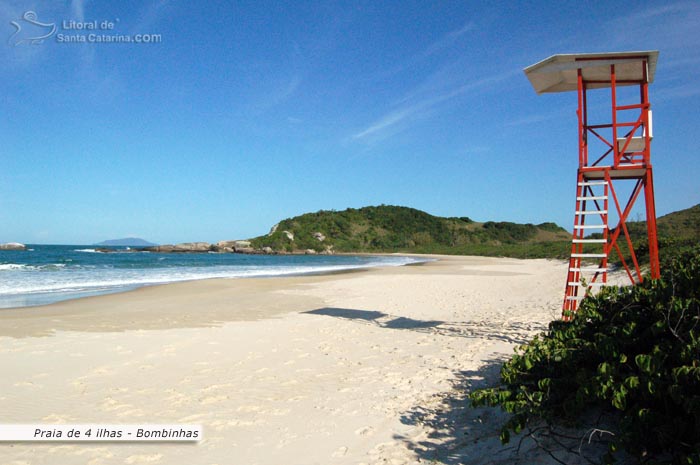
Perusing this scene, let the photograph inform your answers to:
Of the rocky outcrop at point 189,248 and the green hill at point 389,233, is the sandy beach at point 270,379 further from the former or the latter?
the rocky outcrop at point 189,248

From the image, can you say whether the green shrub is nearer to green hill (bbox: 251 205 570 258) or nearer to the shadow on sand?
the shadow on sand

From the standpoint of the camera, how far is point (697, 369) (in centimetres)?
234

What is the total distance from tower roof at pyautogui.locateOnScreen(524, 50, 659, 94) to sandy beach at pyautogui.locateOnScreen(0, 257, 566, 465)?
4.37 meters

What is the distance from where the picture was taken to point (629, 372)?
9.33 ft

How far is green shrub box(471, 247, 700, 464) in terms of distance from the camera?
2.40 meters

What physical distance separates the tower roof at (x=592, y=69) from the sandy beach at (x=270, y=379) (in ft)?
14.3

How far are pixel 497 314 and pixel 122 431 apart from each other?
333 inches

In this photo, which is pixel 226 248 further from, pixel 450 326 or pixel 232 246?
pixel 450 326

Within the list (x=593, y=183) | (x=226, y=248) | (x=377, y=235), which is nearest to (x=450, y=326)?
(x=593, y=183)

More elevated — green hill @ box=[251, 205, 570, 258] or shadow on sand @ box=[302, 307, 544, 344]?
green hill @ box=[251, 205, 570, 258]

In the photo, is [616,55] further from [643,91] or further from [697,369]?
[697,369]

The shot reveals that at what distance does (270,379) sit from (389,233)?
10504 cm

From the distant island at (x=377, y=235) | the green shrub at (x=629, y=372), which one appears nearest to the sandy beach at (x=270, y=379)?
the green shrub at (x=629, y=372)

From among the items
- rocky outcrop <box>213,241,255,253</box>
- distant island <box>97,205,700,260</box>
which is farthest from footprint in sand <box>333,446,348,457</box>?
→ rocky outcrop <box>213,241,255,253</box>
